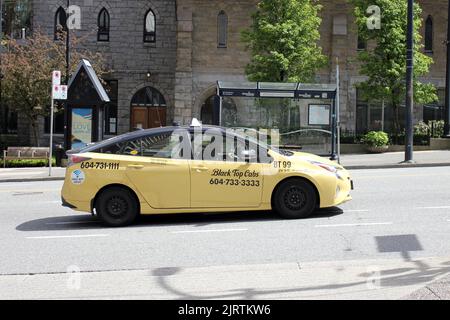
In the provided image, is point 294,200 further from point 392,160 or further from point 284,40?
point 284,40

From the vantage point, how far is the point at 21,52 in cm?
2739

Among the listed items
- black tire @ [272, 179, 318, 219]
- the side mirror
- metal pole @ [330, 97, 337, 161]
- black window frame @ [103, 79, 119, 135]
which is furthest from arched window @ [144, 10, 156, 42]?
black tire @ [272, 179, 318, 219]

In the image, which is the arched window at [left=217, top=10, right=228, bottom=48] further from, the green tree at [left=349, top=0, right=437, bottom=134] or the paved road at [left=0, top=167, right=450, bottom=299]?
the paved road at [left=0, top=167, right=450, bottom=299]

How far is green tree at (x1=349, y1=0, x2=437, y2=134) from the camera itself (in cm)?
2511

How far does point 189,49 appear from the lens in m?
31.8

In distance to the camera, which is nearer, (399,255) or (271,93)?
(399,255)

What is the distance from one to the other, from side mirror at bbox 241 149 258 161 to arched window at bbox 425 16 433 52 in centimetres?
2638

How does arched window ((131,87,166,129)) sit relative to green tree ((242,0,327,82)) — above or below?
below

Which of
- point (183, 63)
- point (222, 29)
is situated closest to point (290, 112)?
point (183, 63)

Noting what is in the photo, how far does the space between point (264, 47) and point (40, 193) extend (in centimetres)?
1553

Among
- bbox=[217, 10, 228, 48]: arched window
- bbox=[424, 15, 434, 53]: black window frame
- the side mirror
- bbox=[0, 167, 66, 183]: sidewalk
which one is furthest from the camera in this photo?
bbox=[424, 15, 434, 53]: black window frame

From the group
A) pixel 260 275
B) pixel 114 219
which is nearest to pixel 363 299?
pixel 260 275

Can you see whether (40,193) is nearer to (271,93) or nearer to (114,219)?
(114,219)

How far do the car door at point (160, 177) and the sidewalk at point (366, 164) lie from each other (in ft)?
31.4
